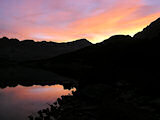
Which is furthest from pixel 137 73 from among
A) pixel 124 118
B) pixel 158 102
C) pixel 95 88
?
pixel 124 118

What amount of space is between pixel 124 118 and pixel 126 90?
8.00 metres

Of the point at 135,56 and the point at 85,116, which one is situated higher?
the point at 135,56

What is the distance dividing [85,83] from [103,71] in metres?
2.62

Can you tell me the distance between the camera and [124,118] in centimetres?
1295

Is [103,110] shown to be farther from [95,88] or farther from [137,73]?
[137,73]

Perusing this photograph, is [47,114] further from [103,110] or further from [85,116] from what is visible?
[103,110]

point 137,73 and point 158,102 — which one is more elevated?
point 137,73

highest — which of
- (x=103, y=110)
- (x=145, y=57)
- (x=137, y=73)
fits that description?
(x=145, y=57)

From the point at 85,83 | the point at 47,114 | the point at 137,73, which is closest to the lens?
the point at 47,114

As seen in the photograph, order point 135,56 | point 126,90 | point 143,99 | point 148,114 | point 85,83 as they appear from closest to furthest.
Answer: point 148,114, point 143,99, point 126,90, point 85,83, point 135,56

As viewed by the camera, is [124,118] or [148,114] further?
[148,114]

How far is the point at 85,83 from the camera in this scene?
85.0 feet

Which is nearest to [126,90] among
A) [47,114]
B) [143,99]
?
[143,99]

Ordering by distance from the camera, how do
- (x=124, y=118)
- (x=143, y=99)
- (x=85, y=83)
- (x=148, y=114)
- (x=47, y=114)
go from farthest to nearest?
(x=85, y=83)
(x=47, y=114)
(x=143, y=99)
(x=148, y=114)
(x=124, y=118)
